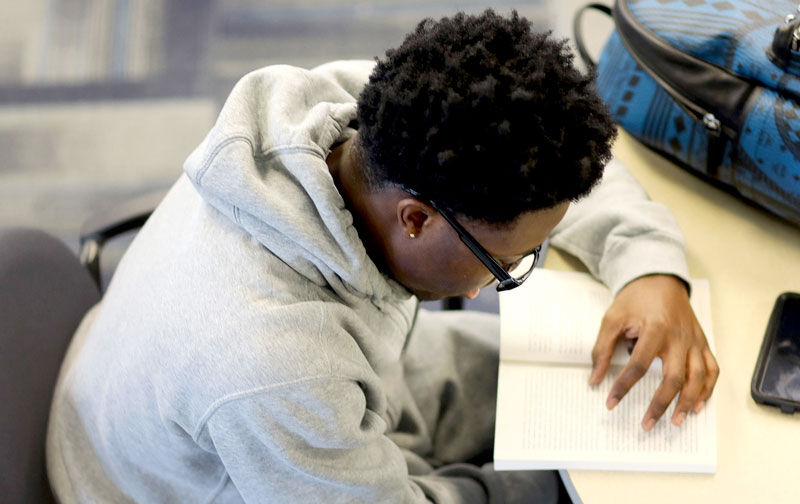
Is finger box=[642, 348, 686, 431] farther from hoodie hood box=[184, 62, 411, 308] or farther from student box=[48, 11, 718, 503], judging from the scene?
hoodie hood box=[184, 62, 411, 308]

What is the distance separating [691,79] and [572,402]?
0.45m

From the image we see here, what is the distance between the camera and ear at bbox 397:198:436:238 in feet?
2.32

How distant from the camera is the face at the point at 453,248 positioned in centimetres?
71

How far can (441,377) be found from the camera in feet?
3.59

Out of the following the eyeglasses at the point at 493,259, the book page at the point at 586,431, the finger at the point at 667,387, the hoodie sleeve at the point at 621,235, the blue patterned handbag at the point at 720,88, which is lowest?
the book page at the point at 586,431

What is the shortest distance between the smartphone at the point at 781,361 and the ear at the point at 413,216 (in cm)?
47

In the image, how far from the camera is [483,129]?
624 millimetres

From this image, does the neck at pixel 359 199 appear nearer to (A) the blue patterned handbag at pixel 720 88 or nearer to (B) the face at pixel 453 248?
(B) the face at pixel 453 248

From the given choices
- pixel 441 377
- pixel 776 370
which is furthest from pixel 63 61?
pixel 776 370

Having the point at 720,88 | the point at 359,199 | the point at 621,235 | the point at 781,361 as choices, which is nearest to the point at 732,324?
the point at 781,361

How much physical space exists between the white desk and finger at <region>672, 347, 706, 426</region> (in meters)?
0.04

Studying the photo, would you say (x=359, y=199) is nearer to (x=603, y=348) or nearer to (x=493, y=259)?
(x=493, y=259)

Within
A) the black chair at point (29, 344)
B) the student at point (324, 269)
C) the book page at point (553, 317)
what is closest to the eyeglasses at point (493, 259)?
the student at point (324, 269)

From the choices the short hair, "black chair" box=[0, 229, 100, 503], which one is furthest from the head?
"black chair" box=[0, 229, 100, 503]
